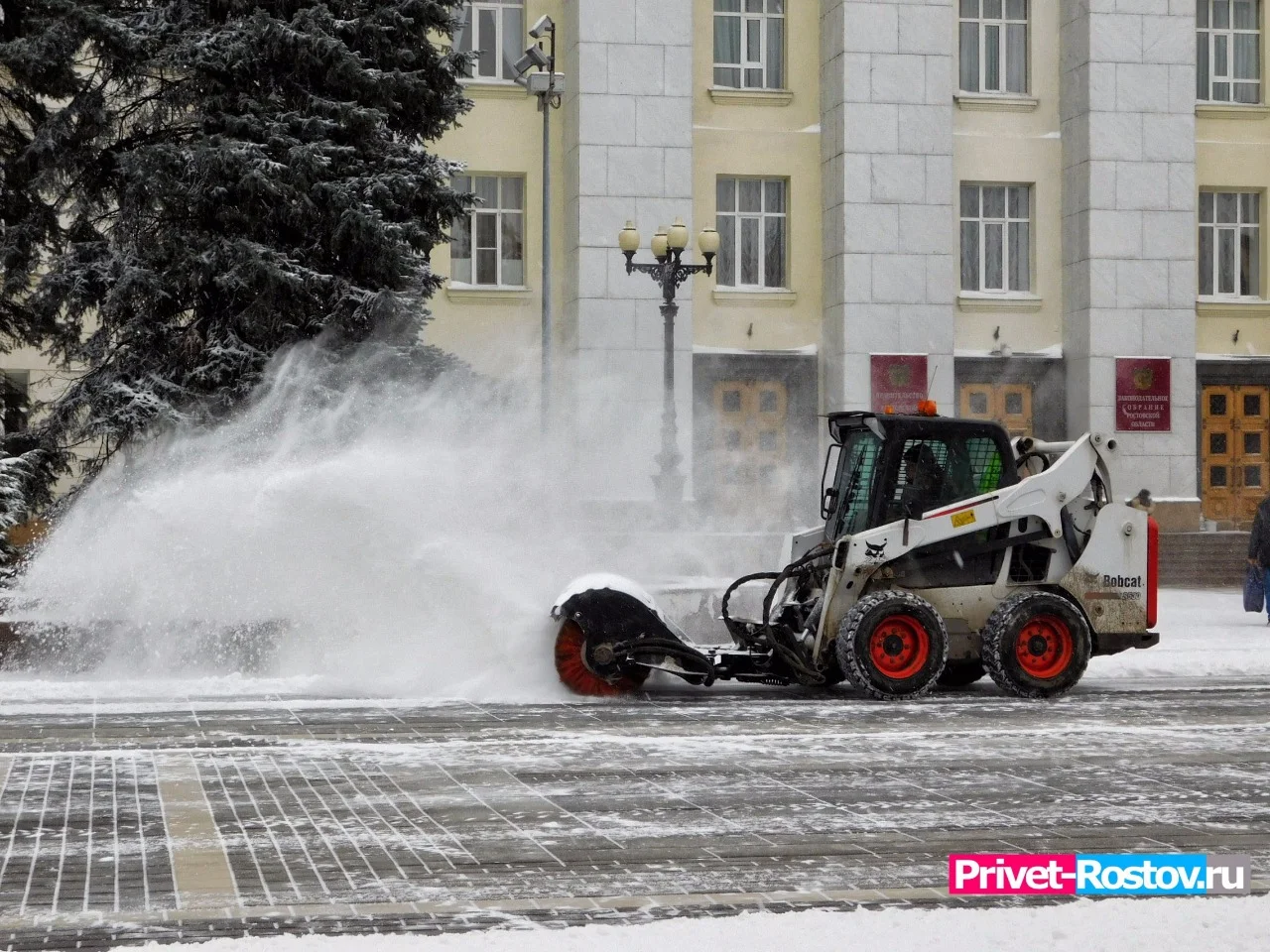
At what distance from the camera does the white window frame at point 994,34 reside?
34188mm

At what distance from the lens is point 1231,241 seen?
34.9m

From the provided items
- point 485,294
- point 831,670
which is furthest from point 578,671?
point 485,294

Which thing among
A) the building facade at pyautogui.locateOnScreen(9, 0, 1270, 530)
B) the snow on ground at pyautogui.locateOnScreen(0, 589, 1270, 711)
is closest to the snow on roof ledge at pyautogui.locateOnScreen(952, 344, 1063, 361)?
the building facade at pyautogui.locateOnScreen(9, 0, 1270, 530)

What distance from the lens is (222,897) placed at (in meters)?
6.59

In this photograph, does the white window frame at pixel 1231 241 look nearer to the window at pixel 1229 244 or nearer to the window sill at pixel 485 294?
the window at pixel 1229 244

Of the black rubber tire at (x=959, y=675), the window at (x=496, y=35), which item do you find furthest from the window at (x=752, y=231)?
the black rubber tire at (x=959, y=675)

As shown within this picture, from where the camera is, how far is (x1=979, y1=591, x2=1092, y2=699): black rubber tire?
43.7ft

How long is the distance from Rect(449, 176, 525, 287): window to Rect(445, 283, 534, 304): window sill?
26cm

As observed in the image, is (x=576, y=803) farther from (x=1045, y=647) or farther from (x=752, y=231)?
(x=752, y=231)

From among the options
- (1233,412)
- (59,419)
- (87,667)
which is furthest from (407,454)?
(1233,412)

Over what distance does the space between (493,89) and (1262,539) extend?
650 inches

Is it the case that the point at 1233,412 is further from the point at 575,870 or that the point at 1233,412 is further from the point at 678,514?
the point at 575,870

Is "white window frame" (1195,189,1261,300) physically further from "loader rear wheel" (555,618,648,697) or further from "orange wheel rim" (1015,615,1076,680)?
"loader rear wheel" (555,618,648,697)

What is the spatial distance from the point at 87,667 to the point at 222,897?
30.6 ft
